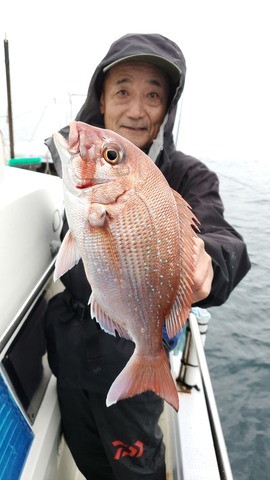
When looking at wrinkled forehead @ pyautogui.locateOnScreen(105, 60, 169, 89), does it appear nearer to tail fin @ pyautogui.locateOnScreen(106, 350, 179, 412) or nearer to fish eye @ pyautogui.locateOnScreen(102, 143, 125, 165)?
fish eye @ pyautogui.locateOnScreen(102, 143, 125, 165)

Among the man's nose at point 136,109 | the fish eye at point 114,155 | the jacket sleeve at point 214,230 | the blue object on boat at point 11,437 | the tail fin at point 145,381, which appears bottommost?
the blue object on boat at point 11,437

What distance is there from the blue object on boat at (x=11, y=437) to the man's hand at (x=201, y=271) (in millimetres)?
943

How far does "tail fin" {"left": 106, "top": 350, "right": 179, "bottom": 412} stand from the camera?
3.76 ft

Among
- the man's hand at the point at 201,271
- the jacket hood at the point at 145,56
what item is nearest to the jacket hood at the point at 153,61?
the jacket hood at the point at 145,56

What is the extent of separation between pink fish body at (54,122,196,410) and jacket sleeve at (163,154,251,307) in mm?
271

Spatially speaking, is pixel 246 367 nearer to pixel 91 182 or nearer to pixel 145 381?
pixel 145 381

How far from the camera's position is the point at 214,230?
161 cm

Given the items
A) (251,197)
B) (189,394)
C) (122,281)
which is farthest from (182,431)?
(251,197)

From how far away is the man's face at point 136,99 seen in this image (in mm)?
1843

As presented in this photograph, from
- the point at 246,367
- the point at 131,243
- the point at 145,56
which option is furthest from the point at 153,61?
the point at 246,367

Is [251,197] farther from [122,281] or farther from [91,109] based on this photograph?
[122,281]

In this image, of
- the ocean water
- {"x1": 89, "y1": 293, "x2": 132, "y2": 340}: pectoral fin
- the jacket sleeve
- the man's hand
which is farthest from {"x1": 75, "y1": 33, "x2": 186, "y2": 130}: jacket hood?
the ocean water

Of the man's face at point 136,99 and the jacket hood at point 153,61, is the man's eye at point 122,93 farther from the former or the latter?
the jacket hood at point 153,61

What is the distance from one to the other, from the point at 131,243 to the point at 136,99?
107 cm
